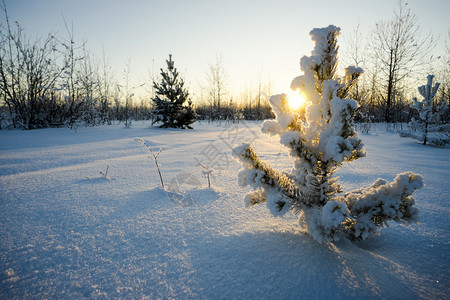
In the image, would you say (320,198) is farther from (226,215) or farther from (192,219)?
(192,219)

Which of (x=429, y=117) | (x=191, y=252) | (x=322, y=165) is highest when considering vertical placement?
(x=429, y=117)

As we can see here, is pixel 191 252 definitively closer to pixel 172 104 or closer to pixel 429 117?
pixel 429 117

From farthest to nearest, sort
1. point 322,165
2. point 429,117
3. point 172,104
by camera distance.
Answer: point 172,104 → point 429,117 → point 322,165

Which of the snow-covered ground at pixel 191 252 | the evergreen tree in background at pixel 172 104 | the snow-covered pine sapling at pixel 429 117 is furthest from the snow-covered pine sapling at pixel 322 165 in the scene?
the evergreen tree in background at pixel 172 104

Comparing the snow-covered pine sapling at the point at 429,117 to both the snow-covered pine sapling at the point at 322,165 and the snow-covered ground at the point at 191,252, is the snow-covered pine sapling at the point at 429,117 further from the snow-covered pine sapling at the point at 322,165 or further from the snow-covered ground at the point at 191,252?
the snow-covered pine sapling at the point at 322,165

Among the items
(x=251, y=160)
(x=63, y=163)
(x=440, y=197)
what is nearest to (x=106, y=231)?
(x=251, y=160)

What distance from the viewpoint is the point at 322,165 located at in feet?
3.15

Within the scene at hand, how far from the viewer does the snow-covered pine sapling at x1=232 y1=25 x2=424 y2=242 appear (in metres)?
0.83

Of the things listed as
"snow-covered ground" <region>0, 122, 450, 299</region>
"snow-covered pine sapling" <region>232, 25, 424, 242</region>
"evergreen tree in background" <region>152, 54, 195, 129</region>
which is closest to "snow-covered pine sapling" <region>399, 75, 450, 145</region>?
"snow-covered ground" <region>0, 122, 450, 299</region>

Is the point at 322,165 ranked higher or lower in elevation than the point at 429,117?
lower

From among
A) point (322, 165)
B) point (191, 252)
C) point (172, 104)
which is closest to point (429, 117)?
point (322, 165)

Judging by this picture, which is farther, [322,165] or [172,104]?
[172,104]

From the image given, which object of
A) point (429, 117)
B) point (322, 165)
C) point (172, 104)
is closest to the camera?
point (322, 165)

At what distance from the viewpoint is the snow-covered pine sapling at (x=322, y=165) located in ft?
2.72
